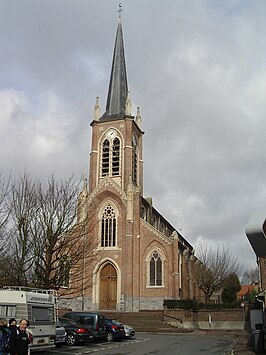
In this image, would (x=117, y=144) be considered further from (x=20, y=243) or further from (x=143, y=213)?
(x=20, y=243)

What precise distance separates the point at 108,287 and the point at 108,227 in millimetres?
5861

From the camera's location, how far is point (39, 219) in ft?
80.4

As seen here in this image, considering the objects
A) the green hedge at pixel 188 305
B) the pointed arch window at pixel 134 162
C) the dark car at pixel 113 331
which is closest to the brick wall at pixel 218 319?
the green hedge at pixel 188 305

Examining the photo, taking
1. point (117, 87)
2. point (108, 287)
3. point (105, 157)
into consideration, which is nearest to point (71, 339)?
point (108, 287)

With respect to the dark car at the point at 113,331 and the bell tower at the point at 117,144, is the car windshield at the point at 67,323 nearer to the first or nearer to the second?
the dark car at the point at 113,331

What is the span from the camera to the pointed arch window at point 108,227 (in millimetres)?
42156

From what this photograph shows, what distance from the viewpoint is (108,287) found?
1622 inches

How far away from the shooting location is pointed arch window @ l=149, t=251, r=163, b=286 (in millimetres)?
39812

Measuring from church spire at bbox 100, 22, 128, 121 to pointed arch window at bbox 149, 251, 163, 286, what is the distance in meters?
16.2

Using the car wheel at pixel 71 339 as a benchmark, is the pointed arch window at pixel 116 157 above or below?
above

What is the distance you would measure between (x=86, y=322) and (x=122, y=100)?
3178 centimetres

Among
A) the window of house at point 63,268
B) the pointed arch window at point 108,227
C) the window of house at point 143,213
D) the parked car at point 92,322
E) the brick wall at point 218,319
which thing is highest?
the window of house at point 143,213

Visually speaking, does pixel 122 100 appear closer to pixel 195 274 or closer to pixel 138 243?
pixel 138 243

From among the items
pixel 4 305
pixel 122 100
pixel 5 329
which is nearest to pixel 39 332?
pixel 4 305
